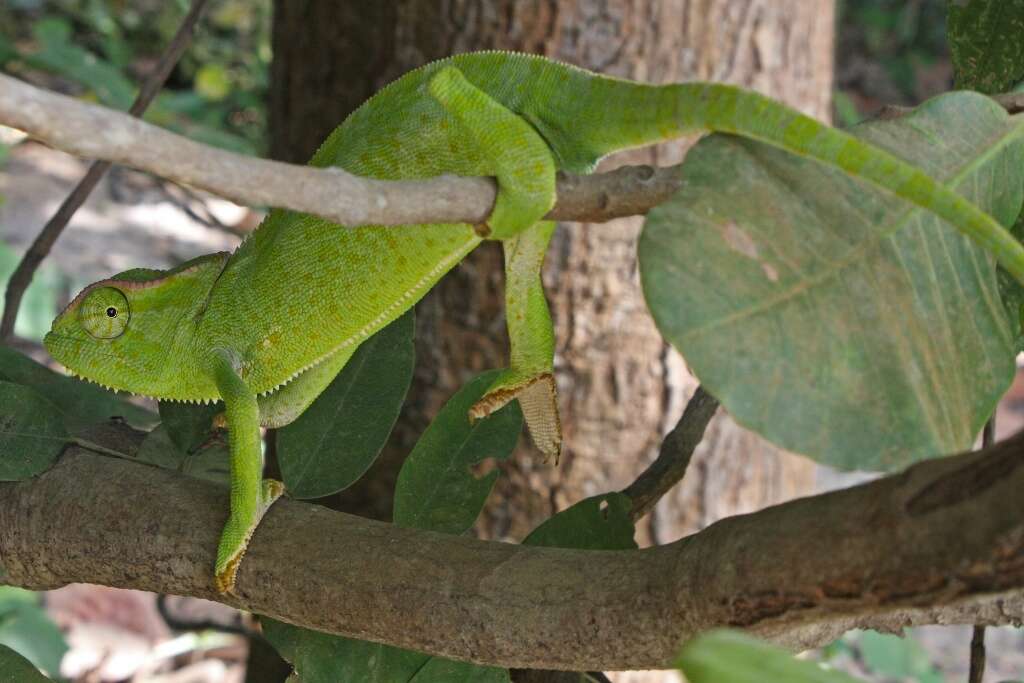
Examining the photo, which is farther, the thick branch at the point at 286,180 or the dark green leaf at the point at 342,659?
the dark green leaf at the point at 342,659

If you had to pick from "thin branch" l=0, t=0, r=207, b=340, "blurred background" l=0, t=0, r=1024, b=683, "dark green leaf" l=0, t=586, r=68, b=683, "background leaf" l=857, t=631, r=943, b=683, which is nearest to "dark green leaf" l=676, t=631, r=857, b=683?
"thin branch" l=0, t=0, r=207, b=340

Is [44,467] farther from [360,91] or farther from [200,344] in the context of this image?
[360,91]

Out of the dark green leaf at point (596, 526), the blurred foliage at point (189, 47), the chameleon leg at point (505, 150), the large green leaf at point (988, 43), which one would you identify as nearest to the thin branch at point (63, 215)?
the chameleon leg at point (505, 150)

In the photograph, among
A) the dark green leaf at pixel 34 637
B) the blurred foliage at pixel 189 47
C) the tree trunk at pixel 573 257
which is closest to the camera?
the tree trunk at pixel 573 257

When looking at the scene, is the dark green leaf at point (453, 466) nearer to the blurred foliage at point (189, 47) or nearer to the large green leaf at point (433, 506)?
the large green leaf at point (433, 506)

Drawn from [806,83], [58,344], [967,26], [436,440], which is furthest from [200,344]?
[806,83]

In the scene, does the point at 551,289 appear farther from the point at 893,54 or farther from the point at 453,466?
the point at 893,54

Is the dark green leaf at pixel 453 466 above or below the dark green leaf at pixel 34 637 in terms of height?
above
